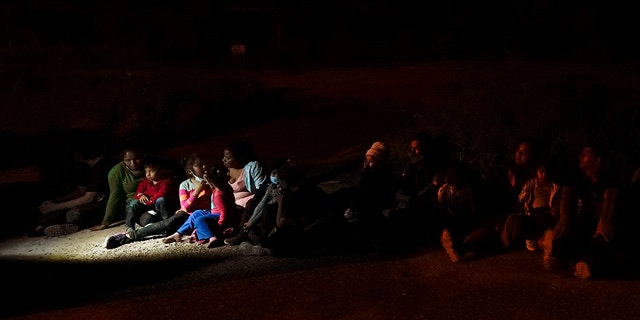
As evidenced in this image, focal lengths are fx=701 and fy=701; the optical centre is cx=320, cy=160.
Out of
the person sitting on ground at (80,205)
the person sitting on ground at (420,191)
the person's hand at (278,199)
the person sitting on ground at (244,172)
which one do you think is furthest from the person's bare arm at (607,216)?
the person sitting on ground at (80,205)

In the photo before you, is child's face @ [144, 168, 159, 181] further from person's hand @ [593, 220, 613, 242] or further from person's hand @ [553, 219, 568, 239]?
person's hand @ [593, 220, 613, 242]

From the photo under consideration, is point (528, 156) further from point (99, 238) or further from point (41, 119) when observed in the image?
point (41, 119)

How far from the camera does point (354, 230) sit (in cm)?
721

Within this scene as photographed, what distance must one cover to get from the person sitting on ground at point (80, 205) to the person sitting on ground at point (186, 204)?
954 millimetres

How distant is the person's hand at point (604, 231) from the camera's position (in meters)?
5.67

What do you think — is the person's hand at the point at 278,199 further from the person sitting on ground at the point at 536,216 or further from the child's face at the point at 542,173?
the child's face at the point at 542,173

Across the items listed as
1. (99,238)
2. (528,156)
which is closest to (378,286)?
(528,156)

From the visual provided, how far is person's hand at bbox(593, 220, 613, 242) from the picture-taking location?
5668 millimetres

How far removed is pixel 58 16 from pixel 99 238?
27840mm

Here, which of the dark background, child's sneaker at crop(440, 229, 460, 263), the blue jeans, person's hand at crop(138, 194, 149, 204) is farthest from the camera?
the dark background

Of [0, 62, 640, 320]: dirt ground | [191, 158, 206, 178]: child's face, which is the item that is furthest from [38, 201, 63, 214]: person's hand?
[191, 158, 206, 178]: child's face

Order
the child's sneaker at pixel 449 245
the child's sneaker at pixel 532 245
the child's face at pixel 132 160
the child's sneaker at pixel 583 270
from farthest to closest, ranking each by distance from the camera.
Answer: the child's face at pixel 132 160 < the child's sneaker at pixel 532 245 < the child's sneaker at pixel 449 245 < the child's sneaker at pixel 583 270

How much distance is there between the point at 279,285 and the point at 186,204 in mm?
2405

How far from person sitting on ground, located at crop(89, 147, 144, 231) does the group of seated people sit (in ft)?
0.04
